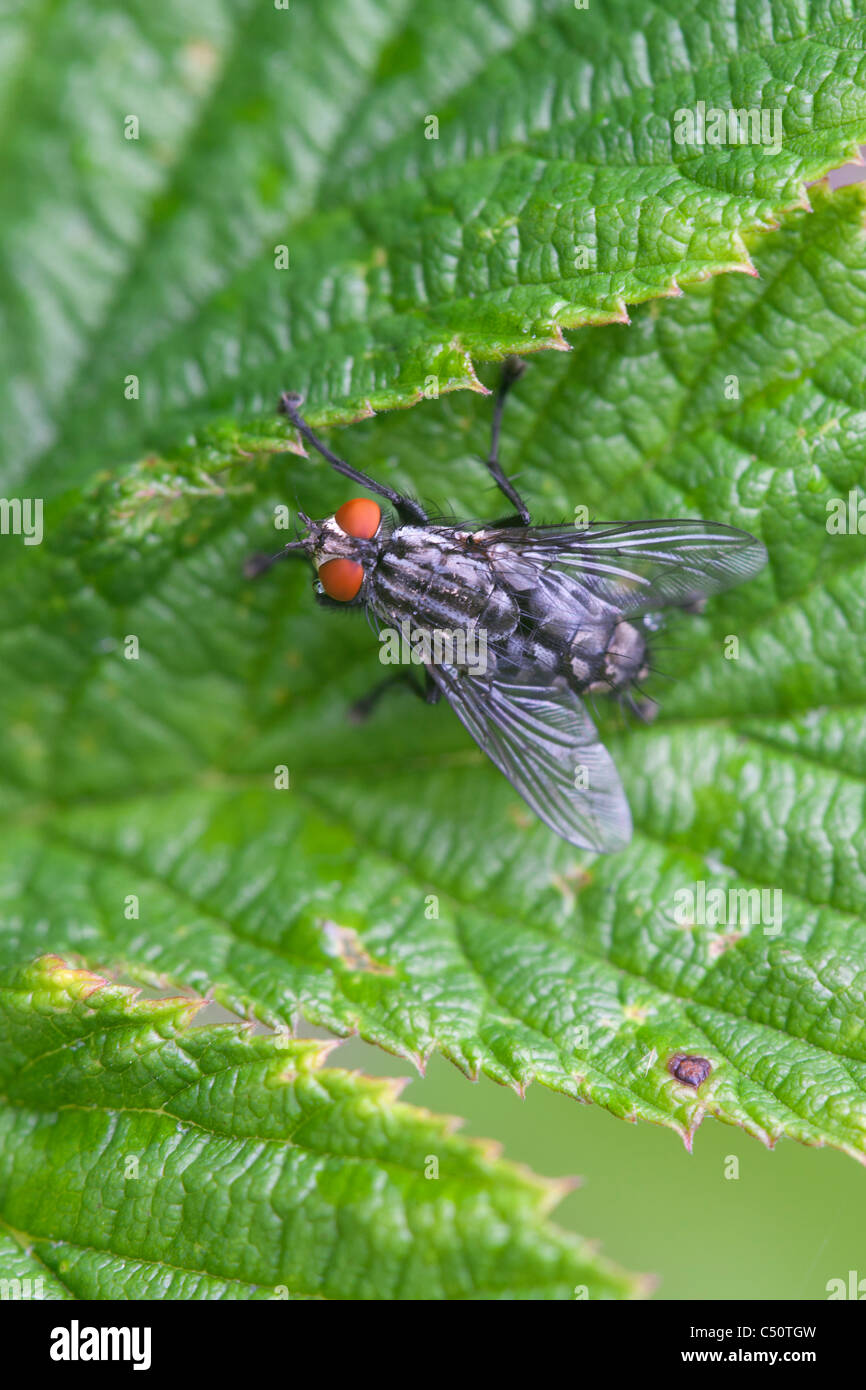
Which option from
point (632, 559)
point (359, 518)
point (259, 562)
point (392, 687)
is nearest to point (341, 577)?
point (359, 518)

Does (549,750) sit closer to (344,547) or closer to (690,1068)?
(344,547)

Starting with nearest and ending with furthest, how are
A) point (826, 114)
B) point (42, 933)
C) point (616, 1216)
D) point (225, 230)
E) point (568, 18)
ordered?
point (826, 114) < point (568, 18) < point (42, 933) < point (225, 230) < point (616, 1216)

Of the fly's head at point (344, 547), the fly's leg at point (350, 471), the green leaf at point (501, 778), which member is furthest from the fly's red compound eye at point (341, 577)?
the green leaf at point (501, 778)

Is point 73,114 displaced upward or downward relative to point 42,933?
upward

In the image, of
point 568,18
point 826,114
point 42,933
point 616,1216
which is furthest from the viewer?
point 616,1216

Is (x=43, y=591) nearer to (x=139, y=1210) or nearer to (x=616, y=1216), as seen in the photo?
(x=139, y=1210)

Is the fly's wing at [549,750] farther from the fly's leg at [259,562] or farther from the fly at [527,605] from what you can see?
the fly's leg at [259,562]

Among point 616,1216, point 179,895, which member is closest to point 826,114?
point 179,895

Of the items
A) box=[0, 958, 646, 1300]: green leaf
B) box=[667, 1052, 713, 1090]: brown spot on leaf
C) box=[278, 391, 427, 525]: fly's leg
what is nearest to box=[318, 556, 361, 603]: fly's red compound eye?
box=[278, 391, 427, 525]: fly's leg
